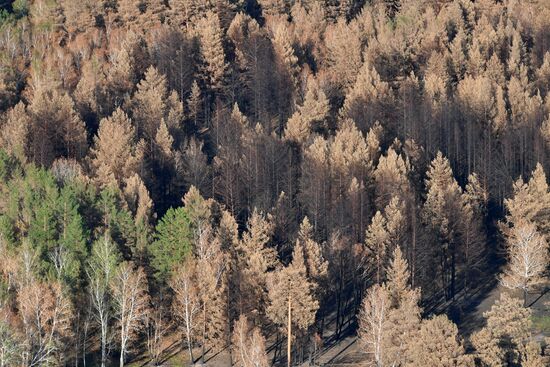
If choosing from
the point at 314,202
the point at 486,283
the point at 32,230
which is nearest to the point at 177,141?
the point at 314,202

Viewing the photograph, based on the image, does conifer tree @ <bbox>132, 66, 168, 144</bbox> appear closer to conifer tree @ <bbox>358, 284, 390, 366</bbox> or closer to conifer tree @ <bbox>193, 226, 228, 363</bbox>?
conifer tree @ <bbox>193, 226, 228, 363</bbox>

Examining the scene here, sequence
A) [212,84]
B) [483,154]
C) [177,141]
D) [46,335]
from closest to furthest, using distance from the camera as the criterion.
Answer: [46,335]
[483,154]
[177,141]
[212,84]

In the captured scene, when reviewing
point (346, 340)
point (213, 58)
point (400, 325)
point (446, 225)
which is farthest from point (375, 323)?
point (213, 58)

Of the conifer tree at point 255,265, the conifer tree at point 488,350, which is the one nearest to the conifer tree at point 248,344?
the conifer tree at point 255,265

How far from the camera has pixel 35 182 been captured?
73.2 metres

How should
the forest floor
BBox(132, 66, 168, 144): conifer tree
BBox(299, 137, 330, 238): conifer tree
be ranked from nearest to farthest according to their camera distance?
1. the forest floor
2. BBox(299, 137, 330, 238): conifer tree
3. BBox(132, 66, 168, 144): conifer tree

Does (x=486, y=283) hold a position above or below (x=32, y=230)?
below

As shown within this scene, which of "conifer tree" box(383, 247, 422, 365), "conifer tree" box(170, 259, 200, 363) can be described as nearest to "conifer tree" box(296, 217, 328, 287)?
"conifer tree" box(383, 247, 422, 365)

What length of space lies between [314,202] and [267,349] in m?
Result: 16.5

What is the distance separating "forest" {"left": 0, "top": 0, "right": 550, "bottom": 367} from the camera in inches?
2457

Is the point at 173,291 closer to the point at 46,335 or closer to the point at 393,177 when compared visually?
the point at 46,335

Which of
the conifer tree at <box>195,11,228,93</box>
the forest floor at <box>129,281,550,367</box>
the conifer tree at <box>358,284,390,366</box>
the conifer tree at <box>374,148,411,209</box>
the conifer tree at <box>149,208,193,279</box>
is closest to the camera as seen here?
the conifer tree at <box>358,284,390,366</box>

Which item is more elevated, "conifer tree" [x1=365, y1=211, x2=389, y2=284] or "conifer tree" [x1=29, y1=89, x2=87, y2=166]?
"conifer tree" [x1=29, y1=89, x2=87, y2=166]

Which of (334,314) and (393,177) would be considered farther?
(393,177)
